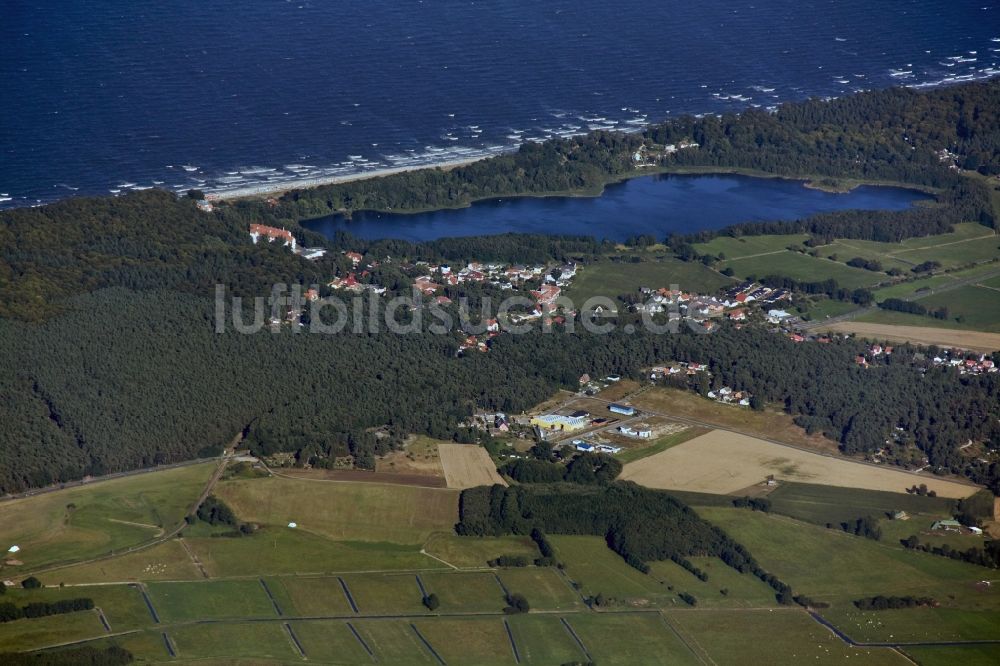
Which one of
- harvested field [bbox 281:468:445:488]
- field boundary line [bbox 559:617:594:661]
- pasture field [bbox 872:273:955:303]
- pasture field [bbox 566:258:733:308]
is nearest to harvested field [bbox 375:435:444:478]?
harvested field [bbox 281:468:445:488]

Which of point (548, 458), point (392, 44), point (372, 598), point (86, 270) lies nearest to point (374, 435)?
point (548, 458)

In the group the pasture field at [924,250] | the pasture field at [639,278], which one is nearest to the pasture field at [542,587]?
the pasture field at [639,278]

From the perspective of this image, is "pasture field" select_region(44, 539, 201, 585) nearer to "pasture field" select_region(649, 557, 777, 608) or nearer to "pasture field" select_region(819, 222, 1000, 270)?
"pasture field" select_region(649, 557, 777, 608)

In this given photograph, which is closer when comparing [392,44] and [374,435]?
[374,435]

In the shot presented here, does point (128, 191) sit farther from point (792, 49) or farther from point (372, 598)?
point (792, 49)

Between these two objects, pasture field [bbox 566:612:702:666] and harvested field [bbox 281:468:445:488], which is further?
harvested field [bbox 281:468:445:488]
